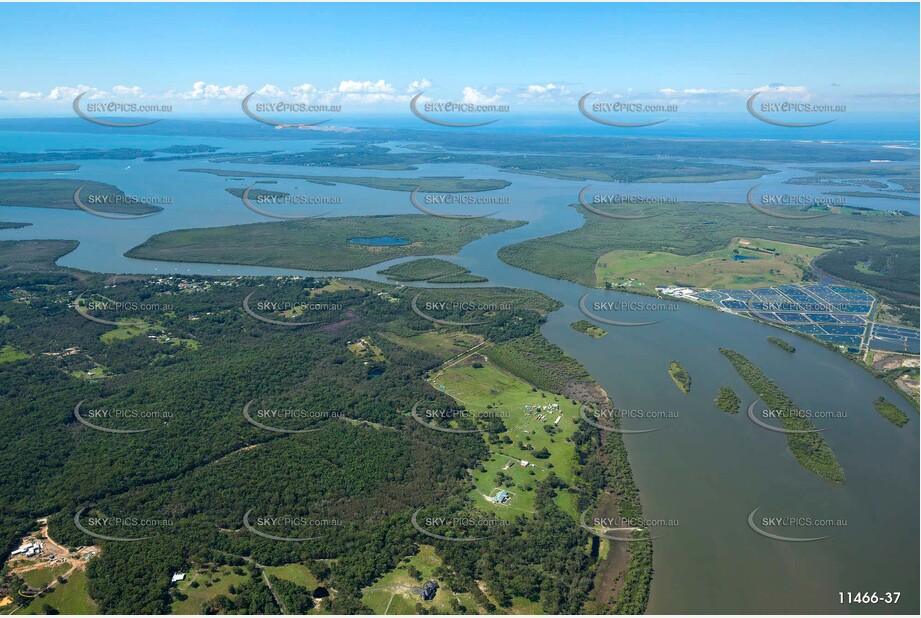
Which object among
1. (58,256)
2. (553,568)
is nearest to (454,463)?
(553,568)

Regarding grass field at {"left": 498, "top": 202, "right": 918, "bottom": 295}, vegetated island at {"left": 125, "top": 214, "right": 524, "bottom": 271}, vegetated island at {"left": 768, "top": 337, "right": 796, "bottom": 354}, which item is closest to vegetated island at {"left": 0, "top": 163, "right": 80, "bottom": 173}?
vegetated island at {"left": 125, "top": 214, "right": 524, "bottom": 271}

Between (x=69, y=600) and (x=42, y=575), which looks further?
(x=42, y=575)

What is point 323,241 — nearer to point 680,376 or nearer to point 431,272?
point 431,272

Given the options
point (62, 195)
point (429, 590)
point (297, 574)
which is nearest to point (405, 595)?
point (429, 590)

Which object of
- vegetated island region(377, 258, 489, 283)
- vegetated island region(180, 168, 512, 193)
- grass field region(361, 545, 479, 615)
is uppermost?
vegetated island region(180, 168, 512, 193)

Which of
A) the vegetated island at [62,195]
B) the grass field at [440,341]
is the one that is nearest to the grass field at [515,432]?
the grass field at [440,341]

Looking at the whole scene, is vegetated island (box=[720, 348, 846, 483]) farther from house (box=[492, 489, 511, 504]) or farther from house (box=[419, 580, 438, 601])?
house (box=[419, 580, 438, 601])

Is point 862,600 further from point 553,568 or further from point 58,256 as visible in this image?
point 58,256
